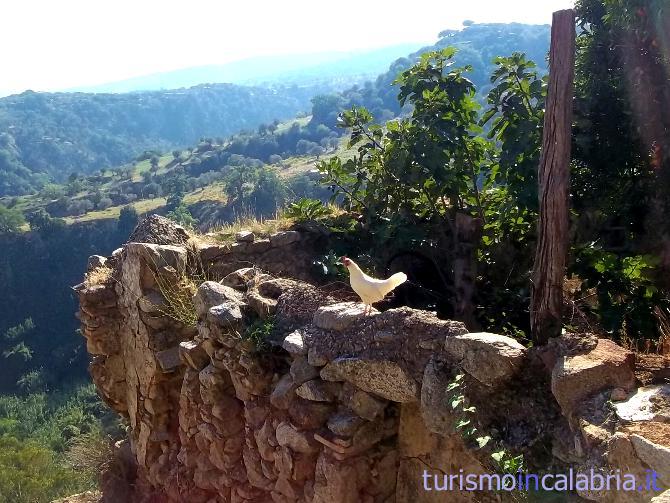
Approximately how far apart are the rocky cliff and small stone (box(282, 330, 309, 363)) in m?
0.01

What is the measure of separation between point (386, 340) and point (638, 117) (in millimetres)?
Result: 2708

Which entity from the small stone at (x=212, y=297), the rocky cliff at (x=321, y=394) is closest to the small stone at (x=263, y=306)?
the rocky cliff at (x=321, y=394)

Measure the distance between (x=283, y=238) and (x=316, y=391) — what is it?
3368 millimetres

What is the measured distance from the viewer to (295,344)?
4.30 m

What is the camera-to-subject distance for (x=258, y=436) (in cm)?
451

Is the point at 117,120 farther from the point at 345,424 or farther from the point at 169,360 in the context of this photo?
the point at 345,424

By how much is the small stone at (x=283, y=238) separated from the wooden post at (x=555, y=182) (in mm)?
3660

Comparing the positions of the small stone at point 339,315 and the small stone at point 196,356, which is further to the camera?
the small stone at point 196,356

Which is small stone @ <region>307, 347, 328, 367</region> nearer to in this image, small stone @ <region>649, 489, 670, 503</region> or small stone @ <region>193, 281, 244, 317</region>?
small stone @ <region>193, 281, 244, 317</region>

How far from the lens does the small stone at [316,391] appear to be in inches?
161

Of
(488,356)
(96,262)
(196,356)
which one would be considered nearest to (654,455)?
(488,356)

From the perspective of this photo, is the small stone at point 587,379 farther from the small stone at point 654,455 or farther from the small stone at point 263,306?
the small stone at point 263,306

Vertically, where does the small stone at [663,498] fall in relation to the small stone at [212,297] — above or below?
above

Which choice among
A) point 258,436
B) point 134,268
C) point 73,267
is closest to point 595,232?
point 258,436
